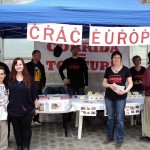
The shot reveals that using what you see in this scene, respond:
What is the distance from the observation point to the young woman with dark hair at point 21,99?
4.55m

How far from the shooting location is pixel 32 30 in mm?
4793

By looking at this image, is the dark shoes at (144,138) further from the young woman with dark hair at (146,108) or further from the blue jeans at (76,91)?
the blue jeans at (76,91)

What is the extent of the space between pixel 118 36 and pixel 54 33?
1027 mm

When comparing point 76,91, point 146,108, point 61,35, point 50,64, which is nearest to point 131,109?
point 146,108

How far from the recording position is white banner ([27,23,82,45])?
4.79 metres

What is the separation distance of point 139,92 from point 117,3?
6.70 feet

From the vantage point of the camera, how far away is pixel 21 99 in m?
4.55

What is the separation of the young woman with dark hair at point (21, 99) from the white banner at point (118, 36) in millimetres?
1174

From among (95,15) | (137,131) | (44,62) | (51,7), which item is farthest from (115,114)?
(44,62)

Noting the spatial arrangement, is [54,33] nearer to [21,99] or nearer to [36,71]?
[21,99]

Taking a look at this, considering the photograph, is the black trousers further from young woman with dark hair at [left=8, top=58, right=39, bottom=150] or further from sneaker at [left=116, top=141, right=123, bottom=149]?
sneaker at [left=116, top=141, right=123, bottom=149]

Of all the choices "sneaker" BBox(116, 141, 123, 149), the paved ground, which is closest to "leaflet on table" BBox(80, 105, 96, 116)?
the paved ground

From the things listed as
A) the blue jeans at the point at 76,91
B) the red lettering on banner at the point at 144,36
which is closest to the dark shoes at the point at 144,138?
the blue jeans at the point at 76,91

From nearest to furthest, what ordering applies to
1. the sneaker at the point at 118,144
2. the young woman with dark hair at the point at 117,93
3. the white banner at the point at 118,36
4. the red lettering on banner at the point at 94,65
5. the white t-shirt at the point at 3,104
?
the white t-shirt at the point at 3,104 < the white banner at the point at 118,36 < the young woman with dark hair at the point at 117,93 < the sneaker at the point at 118,144 < the red lettering on banner at the point at 94,65
